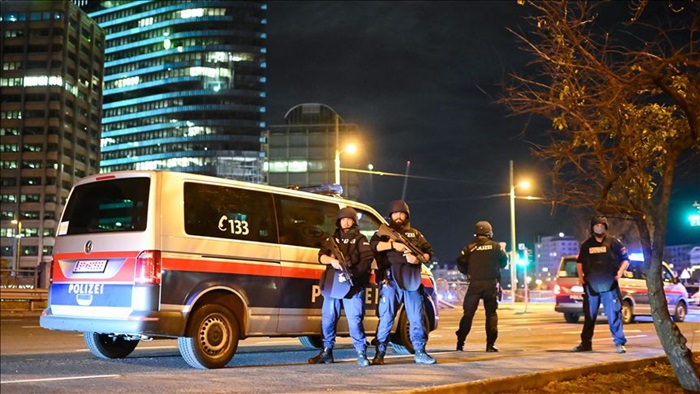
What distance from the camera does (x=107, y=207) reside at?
827cm

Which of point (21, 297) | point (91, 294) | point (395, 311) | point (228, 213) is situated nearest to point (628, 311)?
point (395, 311)

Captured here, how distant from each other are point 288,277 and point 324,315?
69 centimetres

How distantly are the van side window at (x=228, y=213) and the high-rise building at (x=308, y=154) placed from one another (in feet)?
80.0

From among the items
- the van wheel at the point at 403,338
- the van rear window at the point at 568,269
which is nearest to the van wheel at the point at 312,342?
the van wheel at the point at 403,338

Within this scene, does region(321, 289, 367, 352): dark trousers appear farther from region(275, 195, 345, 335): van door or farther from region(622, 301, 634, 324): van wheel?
region(622, 301, 634, 324): van wheel

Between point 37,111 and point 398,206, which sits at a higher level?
point 37,111

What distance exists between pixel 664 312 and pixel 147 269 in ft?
17.1

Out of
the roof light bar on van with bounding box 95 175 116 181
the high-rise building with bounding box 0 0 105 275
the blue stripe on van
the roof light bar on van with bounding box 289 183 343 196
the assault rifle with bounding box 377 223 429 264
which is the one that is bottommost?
the blue stripe on van

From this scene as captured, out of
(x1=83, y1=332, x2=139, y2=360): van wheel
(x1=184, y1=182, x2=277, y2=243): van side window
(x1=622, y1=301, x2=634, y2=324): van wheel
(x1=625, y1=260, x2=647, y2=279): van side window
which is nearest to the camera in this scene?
(x1=184, y1=182, x2=277, y2=243): van side window

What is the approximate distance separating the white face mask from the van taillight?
20.1 feet

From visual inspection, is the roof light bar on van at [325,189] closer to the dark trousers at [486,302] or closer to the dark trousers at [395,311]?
the dark trousers at [395,311]

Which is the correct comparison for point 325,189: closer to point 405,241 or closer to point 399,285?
point 405,241

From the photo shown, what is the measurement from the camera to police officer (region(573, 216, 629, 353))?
409 inches

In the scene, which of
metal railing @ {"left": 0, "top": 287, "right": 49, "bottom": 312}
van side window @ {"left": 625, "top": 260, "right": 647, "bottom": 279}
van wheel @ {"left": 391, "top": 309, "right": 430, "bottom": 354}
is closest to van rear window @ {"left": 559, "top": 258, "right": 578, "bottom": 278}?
van side window @ {"left": 625, "top": 260, "right": 647, "bottom": 279}
